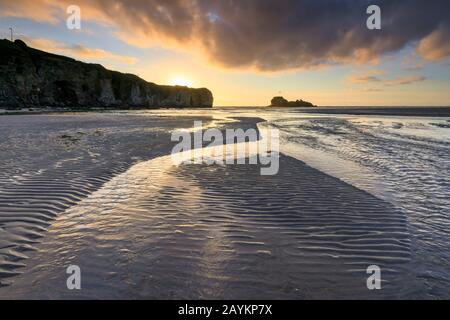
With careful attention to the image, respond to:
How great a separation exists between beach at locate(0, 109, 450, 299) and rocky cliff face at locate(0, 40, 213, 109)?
7380cm

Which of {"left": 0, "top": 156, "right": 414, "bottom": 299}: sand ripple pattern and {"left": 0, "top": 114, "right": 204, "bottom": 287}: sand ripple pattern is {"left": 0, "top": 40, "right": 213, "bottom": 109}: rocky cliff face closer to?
{"left": 0, "top": 114, "right": 204, "bottom": 287}: sand ripple pattern

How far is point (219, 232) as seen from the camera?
591 cm

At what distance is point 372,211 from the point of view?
7.16m

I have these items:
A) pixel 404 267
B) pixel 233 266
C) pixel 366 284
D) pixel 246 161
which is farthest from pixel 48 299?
pixel 246 161

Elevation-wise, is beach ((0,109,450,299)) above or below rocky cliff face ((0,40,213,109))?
below

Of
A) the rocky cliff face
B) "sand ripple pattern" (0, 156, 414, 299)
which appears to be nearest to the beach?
"sand ripple pattern" (0, 156, 414, 299)

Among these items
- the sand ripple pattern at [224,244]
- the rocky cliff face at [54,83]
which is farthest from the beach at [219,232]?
the rocky cliff face at [54,83]

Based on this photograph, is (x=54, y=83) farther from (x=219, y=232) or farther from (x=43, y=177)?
(x=219, y=232)

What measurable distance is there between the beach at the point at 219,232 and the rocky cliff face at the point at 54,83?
73.8 meters

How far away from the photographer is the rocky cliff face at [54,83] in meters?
71.8

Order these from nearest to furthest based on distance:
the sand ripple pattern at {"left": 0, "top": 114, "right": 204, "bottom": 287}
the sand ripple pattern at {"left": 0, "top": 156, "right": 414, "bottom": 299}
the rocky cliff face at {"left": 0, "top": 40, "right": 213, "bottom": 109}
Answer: the sand ripple pattern at {"left": 0, "top": 156, "right": 414, "bottom": 299} → the sand ripple pattern at {"left": 0, "top": 114, "right": 204, "bottom": 287} → the rocky cliff face at {"left": 0, "top": 40, "right": 213, "bottom": 109}

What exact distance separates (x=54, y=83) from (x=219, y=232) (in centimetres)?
9527

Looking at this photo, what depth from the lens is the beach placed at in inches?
163

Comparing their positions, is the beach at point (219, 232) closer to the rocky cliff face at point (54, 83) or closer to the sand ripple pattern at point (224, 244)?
the sand ripple pattern at point (224, 244)
